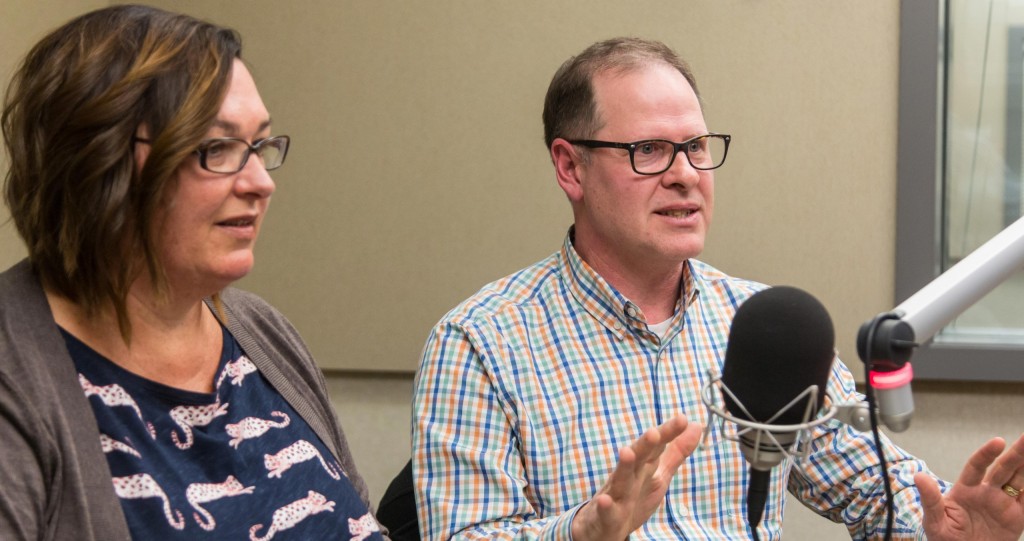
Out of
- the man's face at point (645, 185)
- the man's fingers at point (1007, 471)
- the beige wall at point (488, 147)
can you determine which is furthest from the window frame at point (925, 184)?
the man's fingers at point (1007, 471)

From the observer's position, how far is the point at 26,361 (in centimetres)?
117

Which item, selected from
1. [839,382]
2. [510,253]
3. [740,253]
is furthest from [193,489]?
[740,253]

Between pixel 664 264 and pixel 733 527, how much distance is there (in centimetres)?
44

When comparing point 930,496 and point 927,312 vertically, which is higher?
point 927,312

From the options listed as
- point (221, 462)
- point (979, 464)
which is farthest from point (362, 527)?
point (979, 464)

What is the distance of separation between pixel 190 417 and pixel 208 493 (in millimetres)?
104

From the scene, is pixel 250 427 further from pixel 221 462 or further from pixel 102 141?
pixel 102 141

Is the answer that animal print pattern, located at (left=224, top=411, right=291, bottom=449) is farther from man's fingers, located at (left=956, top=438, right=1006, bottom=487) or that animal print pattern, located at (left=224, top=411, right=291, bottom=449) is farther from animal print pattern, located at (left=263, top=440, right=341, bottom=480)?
man's fingers, located at (left=956, top=438, right=1006, bottom=487)

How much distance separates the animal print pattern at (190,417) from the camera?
131 centimetres

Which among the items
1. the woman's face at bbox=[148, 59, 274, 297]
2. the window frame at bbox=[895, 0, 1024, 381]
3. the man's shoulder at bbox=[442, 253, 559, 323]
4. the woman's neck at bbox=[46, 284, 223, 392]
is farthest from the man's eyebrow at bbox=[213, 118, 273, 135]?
the window frame at bbox=[895, 0, 1024, 381]

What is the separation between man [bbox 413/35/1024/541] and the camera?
162 cm

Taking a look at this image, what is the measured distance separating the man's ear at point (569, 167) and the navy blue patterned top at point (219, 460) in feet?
2.14

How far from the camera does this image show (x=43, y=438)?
3.74 feet

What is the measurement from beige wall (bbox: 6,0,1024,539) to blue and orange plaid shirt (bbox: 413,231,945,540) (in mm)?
886
